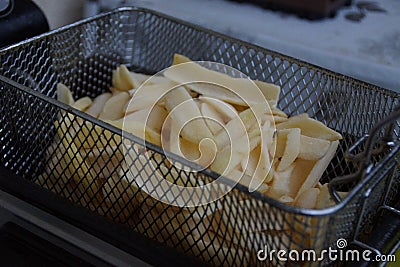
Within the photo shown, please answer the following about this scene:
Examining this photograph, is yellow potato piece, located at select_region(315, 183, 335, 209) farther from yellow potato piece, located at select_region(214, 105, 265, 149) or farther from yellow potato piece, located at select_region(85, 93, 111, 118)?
yellow potato piece, located at select_region(85, 93, 111, 118)

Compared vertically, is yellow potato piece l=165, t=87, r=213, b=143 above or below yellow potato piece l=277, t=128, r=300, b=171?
above

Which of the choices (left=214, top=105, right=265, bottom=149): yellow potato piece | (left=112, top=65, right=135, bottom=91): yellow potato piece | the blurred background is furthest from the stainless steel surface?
the blurred background

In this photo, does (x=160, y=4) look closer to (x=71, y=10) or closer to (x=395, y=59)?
(x=71, y=10)

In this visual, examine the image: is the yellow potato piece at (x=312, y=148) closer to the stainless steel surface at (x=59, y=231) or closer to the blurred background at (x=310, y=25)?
the stainless steel surface at (x=59, y=231)

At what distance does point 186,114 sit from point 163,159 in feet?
0.48

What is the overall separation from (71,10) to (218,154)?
0.78 meters

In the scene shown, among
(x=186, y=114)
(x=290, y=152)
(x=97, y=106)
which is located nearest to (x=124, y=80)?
(x=97, y=106)

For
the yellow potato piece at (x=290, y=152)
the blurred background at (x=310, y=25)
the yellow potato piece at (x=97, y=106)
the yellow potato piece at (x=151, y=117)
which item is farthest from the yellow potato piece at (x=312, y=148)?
the blurred background at (x=310, y=25)

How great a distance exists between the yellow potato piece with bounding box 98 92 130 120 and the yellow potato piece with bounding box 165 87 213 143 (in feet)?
0.24

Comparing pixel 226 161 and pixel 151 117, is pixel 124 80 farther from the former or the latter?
pixel 226 161

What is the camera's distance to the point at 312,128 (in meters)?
0.67

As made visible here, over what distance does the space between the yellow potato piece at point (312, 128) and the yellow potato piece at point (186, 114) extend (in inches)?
Result: 3.8

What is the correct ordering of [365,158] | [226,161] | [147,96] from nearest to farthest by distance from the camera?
1. [365,158]
2. [226,161]
3. [147,96]

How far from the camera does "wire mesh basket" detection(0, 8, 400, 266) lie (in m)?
0.49
